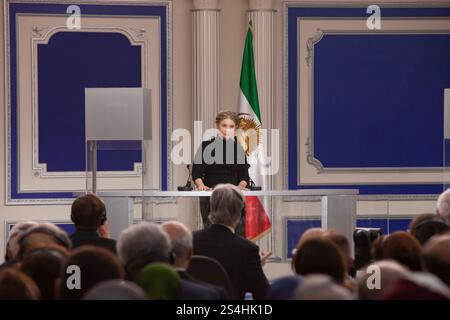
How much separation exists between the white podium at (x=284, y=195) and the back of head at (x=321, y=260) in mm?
2791

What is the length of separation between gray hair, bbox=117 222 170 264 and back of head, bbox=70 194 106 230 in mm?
1418

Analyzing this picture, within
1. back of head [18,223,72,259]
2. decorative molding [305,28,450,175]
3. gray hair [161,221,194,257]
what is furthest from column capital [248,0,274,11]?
gray hair [161,221,194,257]

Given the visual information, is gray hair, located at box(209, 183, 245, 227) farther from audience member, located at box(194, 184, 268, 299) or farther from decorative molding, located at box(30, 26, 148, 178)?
decorative molding, located at box(30, 26, 148, 178)

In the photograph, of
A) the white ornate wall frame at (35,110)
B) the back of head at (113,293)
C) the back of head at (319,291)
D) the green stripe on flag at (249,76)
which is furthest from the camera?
the white ornate wall frame at (35,110)

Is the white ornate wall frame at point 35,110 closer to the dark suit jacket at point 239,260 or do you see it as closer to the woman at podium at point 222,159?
the woman at podium at point 222,159

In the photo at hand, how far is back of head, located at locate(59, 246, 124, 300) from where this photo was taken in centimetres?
261

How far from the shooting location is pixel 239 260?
4086 millimetres

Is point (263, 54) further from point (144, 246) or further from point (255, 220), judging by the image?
point (144, 246)

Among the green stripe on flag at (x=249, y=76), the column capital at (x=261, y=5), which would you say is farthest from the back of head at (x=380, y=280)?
the column capital at (x=261, y=5)

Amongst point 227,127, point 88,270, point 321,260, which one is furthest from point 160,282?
point 227,127

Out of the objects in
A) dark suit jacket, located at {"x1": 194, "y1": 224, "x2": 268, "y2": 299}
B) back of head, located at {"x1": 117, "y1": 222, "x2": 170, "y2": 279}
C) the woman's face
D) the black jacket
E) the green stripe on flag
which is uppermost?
the green stripe on flag

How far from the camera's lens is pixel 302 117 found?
27.3ft

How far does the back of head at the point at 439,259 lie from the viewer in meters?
2.46

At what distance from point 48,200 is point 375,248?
519 cm
